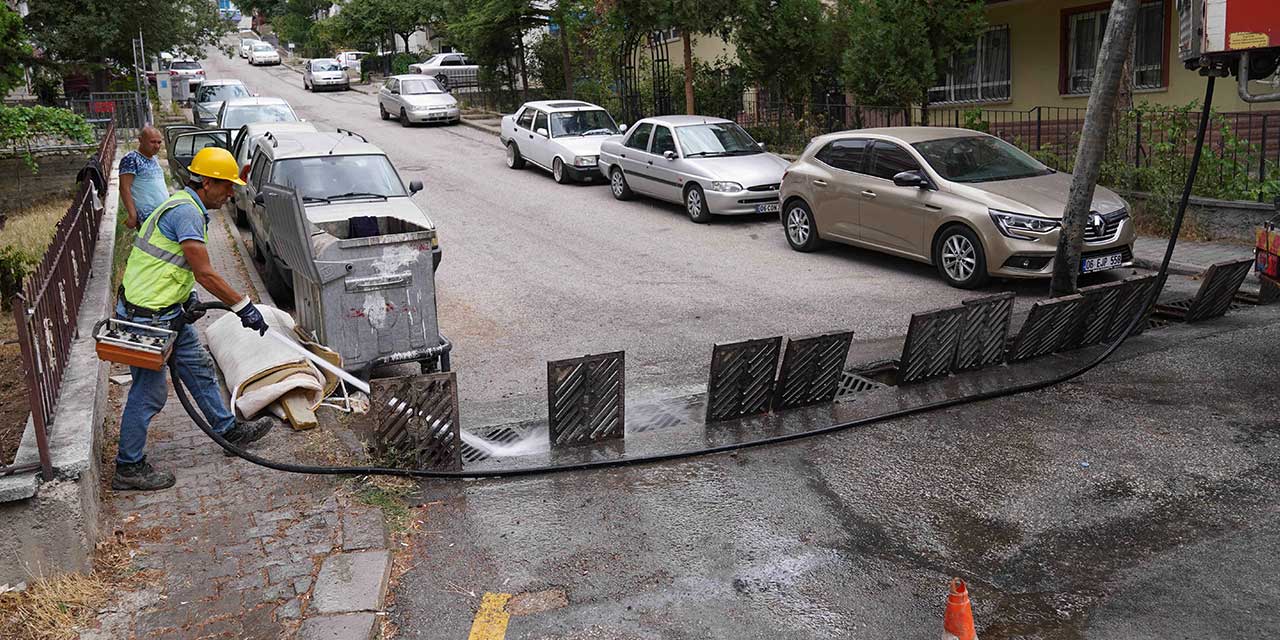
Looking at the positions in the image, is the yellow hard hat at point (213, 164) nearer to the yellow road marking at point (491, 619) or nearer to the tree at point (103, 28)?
the yellow road marking at point (491, 619)

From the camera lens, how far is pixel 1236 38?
8062 millimetres

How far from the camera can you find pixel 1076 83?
65.4ft

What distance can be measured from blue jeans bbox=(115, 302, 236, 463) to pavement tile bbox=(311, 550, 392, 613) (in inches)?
63.8

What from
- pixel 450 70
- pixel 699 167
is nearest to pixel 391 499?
pixel 699 167

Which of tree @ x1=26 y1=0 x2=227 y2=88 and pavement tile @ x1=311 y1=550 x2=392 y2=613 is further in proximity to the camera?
tree @ x1=26 y1=0 x2=227 y2=88

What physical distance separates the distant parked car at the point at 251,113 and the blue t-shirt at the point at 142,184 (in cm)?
1308

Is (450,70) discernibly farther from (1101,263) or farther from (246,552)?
(246,552)

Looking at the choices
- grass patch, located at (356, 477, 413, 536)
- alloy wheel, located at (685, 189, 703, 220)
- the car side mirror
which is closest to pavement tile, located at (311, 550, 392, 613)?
grass patch, located at (356, 477, 413, 536)

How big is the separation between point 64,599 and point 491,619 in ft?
6.36

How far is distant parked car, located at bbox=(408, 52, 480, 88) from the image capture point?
40.8 m

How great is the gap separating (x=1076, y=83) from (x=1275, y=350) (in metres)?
12.6

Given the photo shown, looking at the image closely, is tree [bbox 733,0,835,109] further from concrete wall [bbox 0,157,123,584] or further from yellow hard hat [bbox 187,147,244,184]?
concrete wall [bbox 0,157,123,584]

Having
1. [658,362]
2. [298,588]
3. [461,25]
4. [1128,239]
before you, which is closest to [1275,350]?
[1128,239]

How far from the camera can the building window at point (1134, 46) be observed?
18172 mm
